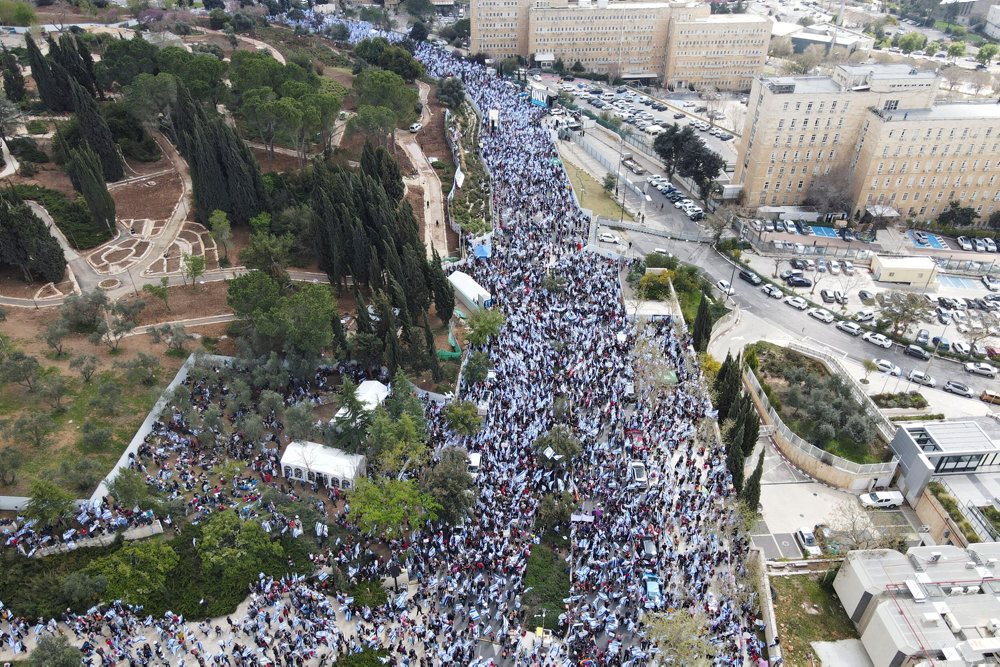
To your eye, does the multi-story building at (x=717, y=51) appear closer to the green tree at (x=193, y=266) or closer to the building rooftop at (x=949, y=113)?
the building rooftop at (x=949, y=113)

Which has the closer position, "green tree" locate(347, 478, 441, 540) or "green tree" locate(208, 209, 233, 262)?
"green tree" locate(347, 478, 441, 540)

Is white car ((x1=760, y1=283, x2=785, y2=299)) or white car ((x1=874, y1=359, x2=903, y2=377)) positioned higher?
white car ((x1=760, y1=283, x2=785, y2=299))

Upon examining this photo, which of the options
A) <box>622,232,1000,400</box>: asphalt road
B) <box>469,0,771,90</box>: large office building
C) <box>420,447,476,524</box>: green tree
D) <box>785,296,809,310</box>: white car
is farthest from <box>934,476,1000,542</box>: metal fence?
<box>469,0,771,90</box>: large office building

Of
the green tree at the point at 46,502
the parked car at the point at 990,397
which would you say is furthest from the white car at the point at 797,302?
the green tree at the point at 46,502

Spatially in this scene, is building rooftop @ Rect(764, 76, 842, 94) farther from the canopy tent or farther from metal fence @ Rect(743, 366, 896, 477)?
the canopy tent

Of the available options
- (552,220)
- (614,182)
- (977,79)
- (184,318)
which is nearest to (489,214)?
(552,220)

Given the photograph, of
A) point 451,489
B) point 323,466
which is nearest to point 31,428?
point 323,466

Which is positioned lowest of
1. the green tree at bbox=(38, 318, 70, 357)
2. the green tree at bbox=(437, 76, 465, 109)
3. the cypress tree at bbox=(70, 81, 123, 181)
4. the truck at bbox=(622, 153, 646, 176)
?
the truck at bbox=(622, 153, 646, 176)

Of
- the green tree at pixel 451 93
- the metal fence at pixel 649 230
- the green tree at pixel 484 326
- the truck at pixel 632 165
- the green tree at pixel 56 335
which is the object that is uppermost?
the green tree at pixel 451 93
